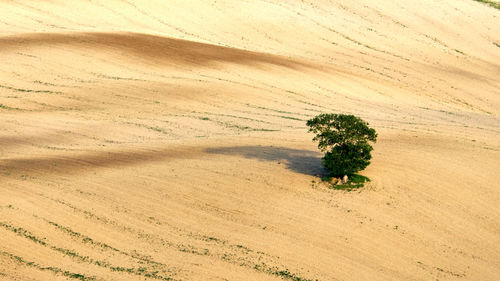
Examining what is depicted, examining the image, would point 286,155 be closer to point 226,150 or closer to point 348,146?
point 226,150

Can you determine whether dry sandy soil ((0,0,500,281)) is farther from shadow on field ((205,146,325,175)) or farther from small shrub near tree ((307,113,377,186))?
small shrub near tree ((307,113,377,186))

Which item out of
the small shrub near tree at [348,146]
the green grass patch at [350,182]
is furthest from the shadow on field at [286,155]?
the small shrub near tree at [348,146]

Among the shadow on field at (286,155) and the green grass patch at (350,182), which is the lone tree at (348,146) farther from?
the shadow on field at (286,155)

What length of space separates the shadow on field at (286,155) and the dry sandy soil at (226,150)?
0.12 m

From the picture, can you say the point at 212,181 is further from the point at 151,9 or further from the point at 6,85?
the point at 151,9

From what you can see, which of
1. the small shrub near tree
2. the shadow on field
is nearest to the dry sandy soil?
the shadow on field

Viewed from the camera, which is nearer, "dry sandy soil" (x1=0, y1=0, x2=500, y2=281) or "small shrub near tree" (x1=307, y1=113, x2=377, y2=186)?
"dry sandy soil" (x1=0, y1=0, x2=500, y2=281)

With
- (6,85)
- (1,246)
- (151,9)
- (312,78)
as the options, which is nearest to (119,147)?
(1,246)

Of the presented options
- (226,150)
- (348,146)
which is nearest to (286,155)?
(226,150)

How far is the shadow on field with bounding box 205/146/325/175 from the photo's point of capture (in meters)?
26.2

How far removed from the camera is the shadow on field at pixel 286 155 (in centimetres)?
2620

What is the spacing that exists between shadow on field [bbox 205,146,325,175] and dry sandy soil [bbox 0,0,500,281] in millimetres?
118

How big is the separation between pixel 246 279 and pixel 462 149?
15.6 m

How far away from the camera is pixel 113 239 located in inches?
793
